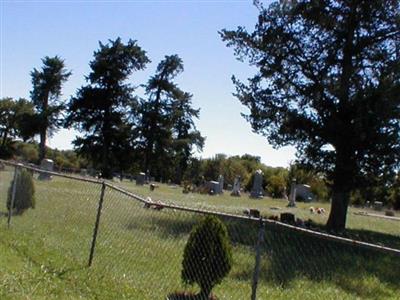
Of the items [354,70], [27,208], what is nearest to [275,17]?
[354,70]

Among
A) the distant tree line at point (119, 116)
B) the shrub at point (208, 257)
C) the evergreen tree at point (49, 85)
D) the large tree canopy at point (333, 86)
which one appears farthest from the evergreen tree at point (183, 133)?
the shrub at point (208, 257)

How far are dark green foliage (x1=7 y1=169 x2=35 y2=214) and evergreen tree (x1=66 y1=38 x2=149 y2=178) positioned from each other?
42084mm

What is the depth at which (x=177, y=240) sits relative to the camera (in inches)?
445

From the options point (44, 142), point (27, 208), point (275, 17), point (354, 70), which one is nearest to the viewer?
point (27, 208)

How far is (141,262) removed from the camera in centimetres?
888

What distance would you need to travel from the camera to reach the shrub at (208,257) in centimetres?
636

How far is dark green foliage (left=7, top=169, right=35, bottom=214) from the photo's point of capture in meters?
13.4

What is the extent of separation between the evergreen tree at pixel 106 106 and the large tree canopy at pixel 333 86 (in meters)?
37.2

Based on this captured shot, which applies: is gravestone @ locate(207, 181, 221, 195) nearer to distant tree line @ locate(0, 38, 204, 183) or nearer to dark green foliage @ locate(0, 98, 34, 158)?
distant tree line @ locate(0, 38, 204, 183)

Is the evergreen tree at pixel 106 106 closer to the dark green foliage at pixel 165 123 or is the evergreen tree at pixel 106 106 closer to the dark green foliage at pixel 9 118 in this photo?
the dark green foliage at pixel 165 123

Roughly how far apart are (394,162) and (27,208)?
12561 millimetres

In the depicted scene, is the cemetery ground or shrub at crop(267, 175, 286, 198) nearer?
the cemetery ground

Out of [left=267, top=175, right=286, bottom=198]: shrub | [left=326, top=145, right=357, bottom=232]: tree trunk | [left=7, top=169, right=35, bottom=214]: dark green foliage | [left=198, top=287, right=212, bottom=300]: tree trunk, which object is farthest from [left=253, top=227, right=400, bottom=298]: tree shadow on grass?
[left=267, top=175, right=286, bottom=198]: shrub

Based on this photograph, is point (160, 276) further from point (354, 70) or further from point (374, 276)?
point (354, 70)
